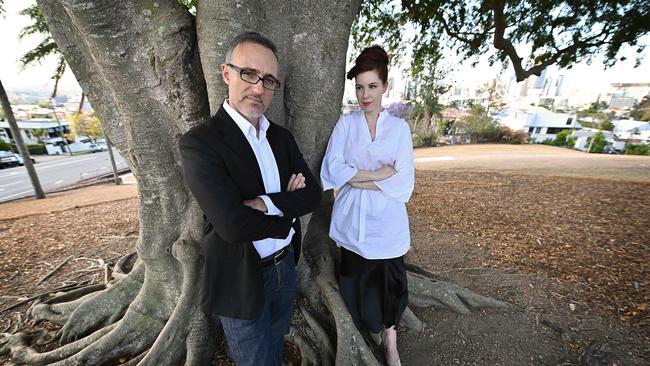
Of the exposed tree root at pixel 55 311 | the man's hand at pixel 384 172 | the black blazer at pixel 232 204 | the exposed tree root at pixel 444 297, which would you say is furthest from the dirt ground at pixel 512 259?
the black blazer at pixel 232 204

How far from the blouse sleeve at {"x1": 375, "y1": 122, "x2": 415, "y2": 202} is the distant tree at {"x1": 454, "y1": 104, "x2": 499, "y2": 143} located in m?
22.6

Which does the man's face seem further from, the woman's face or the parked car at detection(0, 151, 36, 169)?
the parked car at detection(0, 151, 36, 169)

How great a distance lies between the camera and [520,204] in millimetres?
5055

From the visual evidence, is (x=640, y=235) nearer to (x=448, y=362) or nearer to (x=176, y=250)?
(x=448, y=362)

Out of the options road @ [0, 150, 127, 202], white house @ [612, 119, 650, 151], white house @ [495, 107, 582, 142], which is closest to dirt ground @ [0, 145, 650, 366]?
road @ [0, 150, 127, 202]

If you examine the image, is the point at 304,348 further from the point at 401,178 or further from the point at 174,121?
the point at 174,121

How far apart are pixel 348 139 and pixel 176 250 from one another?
133 cm

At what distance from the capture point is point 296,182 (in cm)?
146

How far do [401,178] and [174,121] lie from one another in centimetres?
143

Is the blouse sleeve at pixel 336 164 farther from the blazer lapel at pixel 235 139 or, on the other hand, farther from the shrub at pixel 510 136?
the shrub at pixel 510 136

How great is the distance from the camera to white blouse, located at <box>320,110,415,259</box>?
1.77 meters

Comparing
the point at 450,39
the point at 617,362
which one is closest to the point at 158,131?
the point at 617,362

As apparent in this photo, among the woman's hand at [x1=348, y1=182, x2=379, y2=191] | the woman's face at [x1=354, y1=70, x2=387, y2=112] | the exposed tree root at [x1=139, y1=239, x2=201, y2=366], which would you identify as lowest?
the exposed tree root at [x1=139, y1=239, x2=201, y2=366]

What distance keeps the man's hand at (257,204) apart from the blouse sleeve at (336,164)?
589 mm
